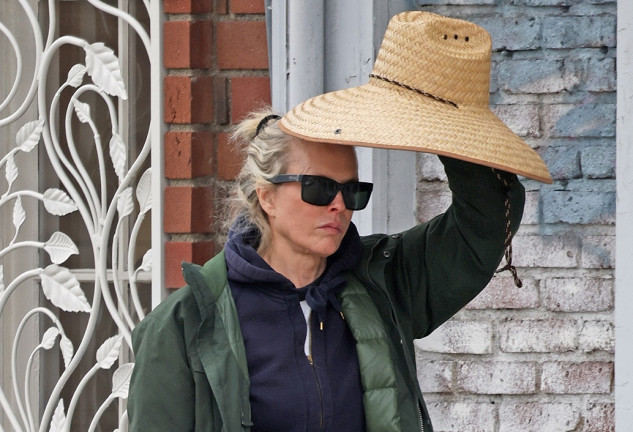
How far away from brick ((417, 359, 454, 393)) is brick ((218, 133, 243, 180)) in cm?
76

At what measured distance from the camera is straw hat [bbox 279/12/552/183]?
74.1 inches

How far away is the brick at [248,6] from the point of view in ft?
9.97

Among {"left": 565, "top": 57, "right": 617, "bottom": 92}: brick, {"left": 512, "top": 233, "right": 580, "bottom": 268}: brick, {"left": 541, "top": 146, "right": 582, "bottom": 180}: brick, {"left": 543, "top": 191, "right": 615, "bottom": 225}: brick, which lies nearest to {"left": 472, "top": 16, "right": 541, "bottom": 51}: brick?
{"left": 565, "top": 57, "right": 617, "bottom": 92}: brick

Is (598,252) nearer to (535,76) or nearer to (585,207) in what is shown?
(585,207)

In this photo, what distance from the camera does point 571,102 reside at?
9.11ft

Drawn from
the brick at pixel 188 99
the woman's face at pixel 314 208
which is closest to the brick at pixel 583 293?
the woman's face at pixel 314 208

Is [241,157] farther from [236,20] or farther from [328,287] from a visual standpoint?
[328,287]

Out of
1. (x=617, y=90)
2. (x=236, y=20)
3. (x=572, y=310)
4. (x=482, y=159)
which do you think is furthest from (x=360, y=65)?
(x=482, y=159)

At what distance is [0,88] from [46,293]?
0.63 m

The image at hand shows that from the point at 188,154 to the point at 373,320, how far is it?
3.88 ft

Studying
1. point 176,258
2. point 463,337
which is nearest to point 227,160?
point 176,258

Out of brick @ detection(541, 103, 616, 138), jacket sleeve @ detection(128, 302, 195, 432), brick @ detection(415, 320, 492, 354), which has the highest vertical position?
brick @ detection(541, 103, 616, 138)

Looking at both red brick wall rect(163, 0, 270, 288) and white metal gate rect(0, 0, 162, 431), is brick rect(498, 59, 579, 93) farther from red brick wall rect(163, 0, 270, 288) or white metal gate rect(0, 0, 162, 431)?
white metal gate rect(0, 0, 162, 431)

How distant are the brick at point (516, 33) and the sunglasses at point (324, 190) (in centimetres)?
96
